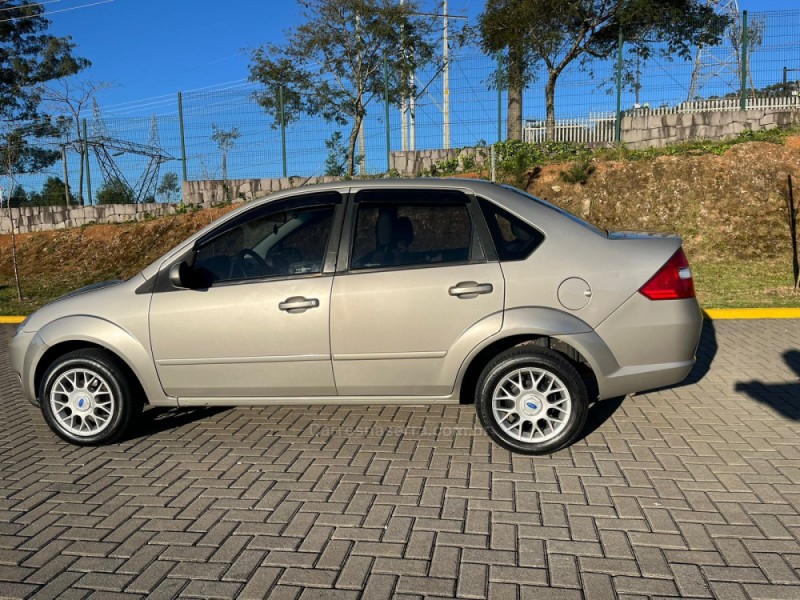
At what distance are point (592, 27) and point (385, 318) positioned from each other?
56.0 ft

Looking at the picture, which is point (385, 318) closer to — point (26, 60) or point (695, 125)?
point (695, 125)

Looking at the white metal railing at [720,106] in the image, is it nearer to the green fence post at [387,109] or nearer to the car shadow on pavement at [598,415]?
the green fence post at [387,109]

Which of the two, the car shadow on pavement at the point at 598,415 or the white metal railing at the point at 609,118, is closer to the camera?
the car shadow on pavement at the point at 598,415

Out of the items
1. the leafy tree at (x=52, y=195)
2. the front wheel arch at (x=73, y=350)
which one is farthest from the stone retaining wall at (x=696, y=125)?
the leafy tree at (x=52, y=195)

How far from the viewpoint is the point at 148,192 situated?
1866cm

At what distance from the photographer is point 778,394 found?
5.68 meters

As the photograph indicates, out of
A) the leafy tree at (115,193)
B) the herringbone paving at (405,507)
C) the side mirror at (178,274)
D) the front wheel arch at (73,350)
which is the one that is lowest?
the herringbone paving at (405,507)

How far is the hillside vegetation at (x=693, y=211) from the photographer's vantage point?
12.4 meters

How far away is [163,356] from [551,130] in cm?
1361

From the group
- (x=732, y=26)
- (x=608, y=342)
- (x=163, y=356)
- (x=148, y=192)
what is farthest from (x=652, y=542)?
(x=148, y=192)

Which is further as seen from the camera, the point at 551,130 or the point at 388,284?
the point at 551,130

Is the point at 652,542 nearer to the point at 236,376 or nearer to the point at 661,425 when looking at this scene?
the point at 661,425

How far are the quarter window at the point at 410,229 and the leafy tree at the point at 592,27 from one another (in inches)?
549

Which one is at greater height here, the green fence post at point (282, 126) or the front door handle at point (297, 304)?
the green fence post at point (282, 126)
